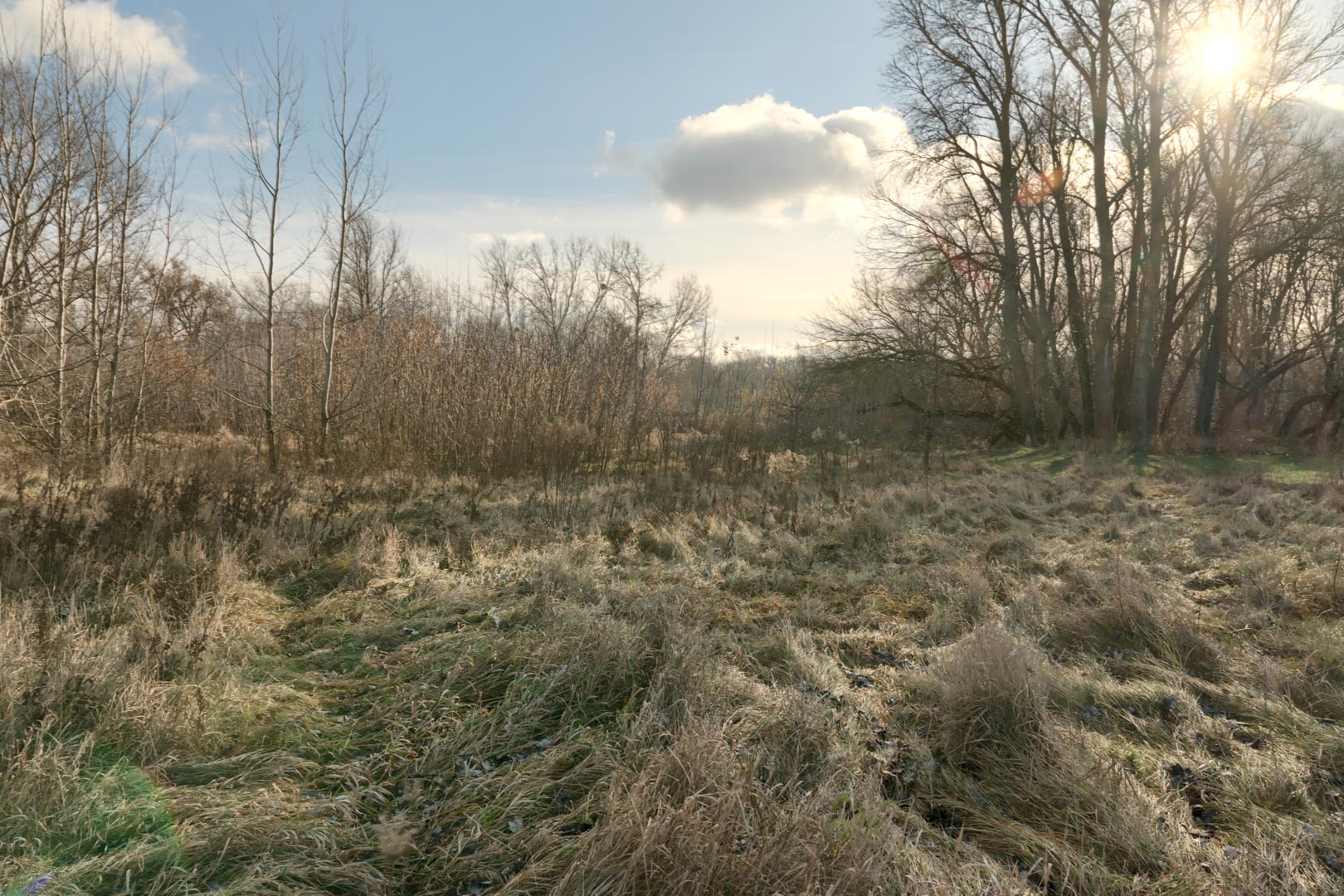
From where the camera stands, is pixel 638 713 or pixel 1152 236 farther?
pixel 1152 236

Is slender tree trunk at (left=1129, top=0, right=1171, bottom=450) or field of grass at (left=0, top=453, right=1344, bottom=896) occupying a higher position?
slender tree trunk at (left=1129, top=0, right=1171, bottom=450)

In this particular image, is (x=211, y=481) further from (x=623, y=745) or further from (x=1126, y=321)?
(x=1126, y=321)

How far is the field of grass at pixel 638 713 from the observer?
2.24 metres

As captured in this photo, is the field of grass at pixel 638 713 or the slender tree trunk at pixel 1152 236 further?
the slender tree trunk at pixel 1152 236

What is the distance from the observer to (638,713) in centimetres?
320

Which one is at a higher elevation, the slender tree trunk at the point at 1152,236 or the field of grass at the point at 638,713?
the slender tree trunk at the point at 1152,236

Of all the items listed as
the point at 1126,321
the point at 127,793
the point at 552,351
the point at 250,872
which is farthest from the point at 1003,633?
the point at 1126,321

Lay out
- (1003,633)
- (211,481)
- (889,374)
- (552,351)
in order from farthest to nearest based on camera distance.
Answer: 1. (889,374)
2. (552,351)
3. (211,481)
4. (1003,633)

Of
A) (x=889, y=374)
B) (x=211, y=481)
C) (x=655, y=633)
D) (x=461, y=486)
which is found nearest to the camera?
(x=655, y=633)

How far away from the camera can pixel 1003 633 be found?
12.0 ft

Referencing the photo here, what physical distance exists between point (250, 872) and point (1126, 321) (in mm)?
20468

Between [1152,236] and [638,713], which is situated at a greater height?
[1152,236]

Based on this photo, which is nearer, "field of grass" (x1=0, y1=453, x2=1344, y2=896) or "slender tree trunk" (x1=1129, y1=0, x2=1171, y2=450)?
"field of grass" (x1=0, y1=453, x2=1344, y2=896)

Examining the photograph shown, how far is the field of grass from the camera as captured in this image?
224 cm
